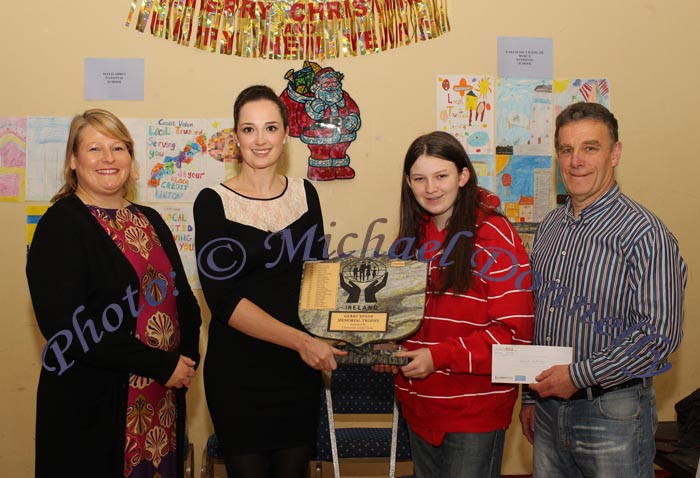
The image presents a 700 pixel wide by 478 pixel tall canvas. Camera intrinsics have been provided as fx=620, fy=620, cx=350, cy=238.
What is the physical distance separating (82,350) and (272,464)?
73cm

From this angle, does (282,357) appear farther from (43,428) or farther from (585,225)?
(585,225)

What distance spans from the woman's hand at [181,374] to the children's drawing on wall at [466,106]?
220 centimetres

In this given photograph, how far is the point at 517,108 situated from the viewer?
370 cm

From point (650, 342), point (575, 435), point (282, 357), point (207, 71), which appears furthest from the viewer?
point (207, 71)

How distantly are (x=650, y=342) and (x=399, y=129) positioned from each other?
2138 millimetres

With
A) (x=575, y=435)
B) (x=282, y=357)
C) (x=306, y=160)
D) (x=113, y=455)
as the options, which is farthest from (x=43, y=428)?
(x=306, y=160)

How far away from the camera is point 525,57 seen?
3682 mm

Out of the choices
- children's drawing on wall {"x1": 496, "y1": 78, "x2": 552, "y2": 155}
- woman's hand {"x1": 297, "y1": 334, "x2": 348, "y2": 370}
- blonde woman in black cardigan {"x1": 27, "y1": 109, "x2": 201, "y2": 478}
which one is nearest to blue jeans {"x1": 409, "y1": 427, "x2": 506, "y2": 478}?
woman's hand {"x1": 297, "y1": 334, "x2": 348, "y2": 370}

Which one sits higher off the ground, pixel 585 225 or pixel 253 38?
pixel 253 38

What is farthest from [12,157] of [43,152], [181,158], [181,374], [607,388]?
[607,388]

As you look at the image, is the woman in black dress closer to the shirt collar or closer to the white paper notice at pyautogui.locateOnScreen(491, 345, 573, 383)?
the white paper notice at pyautogui.locateOnScreen(491, 345, 573, 383)

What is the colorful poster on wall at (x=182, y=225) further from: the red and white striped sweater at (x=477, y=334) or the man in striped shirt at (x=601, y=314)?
the man in striped shirt at (x=601, y=314)

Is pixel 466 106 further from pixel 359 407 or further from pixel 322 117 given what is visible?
pixel 359 407

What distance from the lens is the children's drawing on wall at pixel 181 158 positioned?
3545 millimetres
